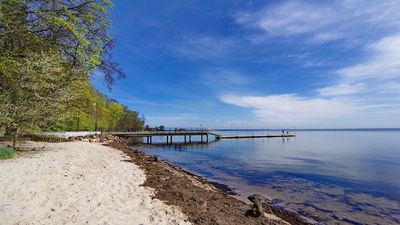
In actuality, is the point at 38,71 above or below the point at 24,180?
above

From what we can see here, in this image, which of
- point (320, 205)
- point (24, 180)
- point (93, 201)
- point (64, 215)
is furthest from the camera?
point (320, 205)

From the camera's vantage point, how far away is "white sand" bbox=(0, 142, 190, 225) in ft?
14.8

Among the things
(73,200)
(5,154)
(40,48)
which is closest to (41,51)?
(40,48)

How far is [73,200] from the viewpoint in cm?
548

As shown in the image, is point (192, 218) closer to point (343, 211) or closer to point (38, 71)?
point (343, 211)

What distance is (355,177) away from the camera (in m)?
15.7

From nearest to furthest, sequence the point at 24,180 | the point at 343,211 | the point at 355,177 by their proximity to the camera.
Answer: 1. the point at 24,180
2. the point at 343,211
3. the point at 355,177

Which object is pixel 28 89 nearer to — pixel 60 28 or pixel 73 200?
pixel 60 28

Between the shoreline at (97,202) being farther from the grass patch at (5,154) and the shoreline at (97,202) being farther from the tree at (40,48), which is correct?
the tree at (40,48)

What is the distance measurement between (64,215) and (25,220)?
2.27 feet

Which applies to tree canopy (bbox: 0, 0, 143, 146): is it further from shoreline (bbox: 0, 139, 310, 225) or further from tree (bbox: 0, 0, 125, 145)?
shoreline (bbox: 0, 139, 310, 225)

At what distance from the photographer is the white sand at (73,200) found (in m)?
4.51

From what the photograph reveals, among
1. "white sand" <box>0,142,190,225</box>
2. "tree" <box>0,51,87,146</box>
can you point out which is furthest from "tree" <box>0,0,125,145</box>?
"white sand" <box>0,142,190,225</box>

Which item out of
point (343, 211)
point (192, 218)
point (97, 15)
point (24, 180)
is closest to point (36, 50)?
point (97, 15)
